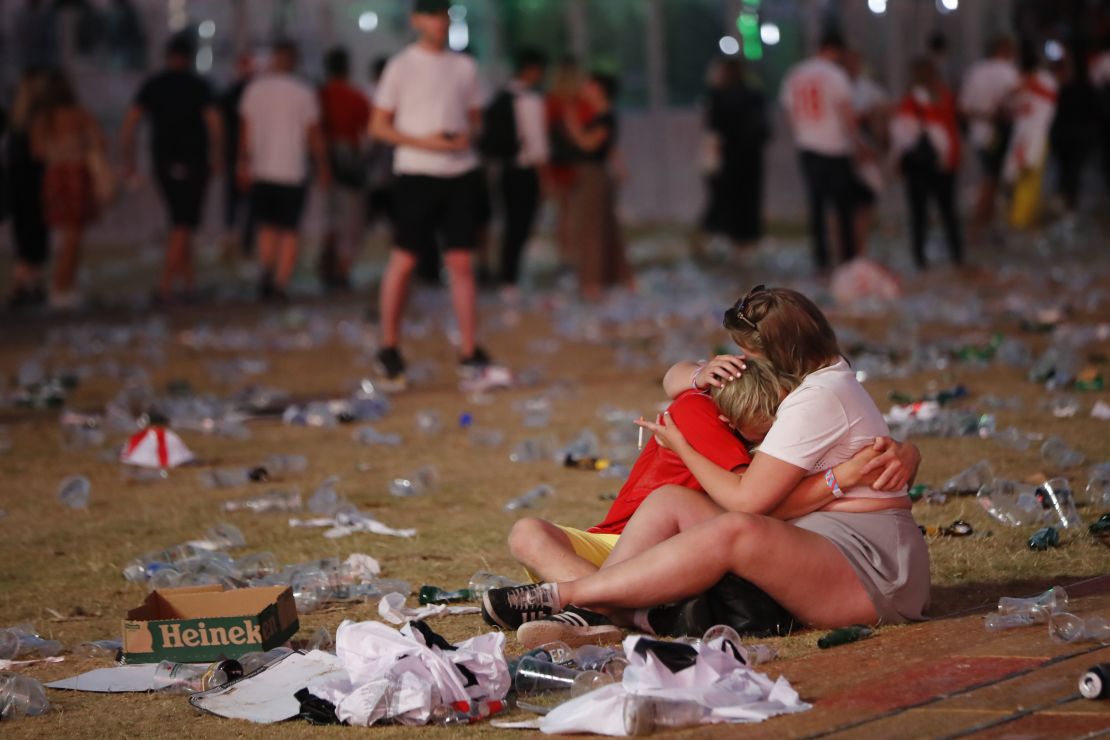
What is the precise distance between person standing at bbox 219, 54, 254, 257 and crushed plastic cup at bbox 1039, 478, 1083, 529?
10377 mm

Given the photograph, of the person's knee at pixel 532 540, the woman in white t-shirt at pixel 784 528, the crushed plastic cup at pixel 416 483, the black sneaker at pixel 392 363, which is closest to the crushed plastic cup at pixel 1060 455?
the woman in white t-shirt at pixel 784 528

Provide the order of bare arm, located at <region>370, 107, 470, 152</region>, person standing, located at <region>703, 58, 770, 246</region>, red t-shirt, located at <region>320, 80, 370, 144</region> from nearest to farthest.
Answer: bare arm, located at <region>370, 107, 470, 152</region>, red t-shirt, located at <region>320, 80, 370, 144</region>, person standing, located at <region>703, 58, 770, 246</region>

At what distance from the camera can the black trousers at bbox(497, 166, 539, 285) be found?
48.1ft

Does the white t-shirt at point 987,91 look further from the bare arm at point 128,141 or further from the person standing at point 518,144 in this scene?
the bare arm at point 128,141

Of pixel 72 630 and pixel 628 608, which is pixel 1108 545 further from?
pixel 72 630

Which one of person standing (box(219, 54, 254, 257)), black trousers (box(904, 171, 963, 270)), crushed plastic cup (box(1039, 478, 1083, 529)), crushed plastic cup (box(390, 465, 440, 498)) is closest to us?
crushed plastic cup (box(1039, 478, 1083, 529))

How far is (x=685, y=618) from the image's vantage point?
438cm

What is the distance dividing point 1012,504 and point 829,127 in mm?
8669

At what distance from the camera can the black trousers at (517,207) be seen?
48.1ft

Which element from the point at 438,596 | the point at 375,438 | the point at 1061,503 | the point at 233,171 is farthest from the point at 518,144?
the point at 438,596

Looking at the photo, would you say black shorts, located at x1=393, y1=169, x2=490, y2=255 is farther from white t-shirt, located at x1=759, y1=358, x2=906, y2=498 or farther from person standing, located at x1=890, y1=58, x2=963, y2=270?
person standing, located at x1=890, y1=58, x2=963, y2=270

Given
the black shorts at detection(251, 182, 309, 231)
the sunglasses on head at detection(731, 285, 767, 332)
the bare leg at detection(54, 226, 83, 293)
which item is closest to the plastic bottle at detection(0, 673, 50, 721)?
the sunglasses on head at detection(731, 285, 767, 332)

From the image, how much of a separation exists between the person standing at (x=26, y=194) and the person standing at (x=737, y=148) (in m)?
7.02

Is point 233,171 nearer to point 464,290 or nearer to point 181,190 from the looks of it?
point 181,190
